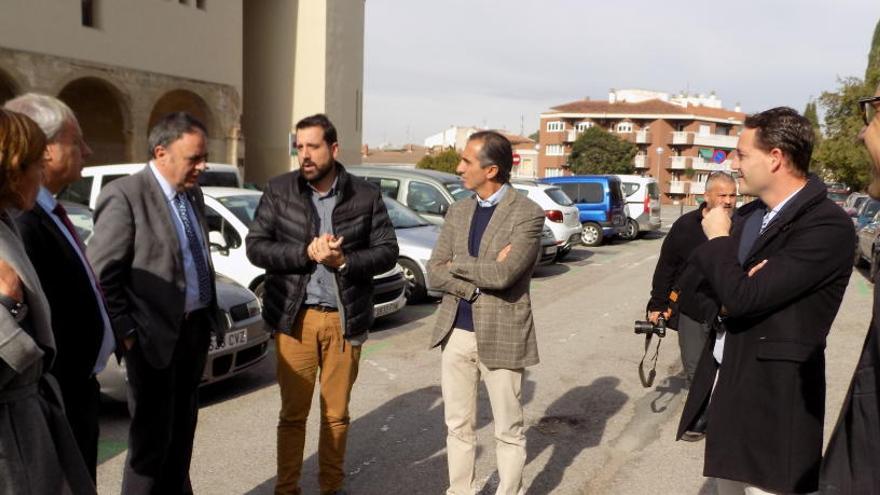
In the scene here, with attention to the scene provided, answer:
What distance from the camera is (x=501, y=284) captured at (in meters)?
3.54

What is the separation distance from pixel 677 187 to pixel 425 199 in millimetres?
74696

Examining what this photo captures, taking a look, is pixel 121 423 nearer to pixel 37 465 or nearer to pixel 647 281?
pixel 37 465

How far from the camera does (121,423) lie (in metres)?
5.41

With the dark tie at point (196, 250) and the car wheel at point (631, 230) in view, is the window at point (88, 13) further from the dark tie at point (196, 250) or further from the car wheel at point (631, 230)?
the dark tie at point (196, 250)

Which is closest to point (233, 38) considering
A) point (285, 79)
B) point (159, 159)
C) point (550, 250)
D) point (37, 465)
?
point (285, 79)

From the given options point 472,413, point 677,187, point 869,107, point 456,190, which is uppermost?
point 869,107

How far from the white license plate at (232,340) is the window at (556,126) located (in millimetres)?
83524

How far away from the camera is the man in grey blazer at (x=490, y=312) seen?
11.8ft

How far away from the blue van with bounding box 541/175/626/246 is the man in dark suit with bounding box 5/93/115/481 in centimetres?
1855

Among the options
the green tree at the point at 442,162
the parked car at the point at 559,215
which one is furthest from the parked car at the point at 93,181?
the green tree at the point at 442,162

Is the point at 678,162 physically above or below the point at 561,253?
above

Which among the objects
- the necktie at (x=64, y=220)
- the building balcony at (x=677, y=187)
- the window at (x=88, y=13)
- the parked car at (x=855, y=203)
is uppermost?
the window at (x=88, y=13)

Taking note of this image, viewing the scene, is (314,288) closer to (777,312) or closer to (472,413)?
(472,413)

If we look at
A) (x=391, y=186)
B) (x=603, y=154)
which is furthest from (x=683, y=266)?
(x=603, y=154)
